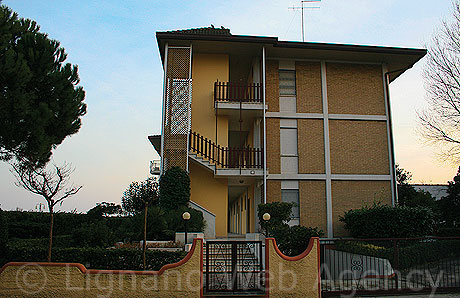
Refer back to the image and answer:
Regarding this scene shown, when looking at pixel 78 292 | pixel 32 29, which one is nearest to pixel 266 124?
pixel 32 29

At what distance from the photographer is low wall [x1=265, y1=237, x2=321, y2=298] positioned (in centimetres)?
926

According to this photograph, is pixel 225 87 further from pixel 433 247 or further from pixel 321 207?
pixel 433 247

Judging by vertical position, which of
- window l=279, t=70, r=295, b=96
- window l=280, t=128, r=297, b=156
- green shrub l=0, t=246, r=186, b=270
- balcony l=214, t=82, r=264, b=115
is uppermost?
window l=279, t=70, r=295, b=96

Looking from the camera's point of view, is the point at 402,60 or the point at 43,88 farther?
the point at 402,60

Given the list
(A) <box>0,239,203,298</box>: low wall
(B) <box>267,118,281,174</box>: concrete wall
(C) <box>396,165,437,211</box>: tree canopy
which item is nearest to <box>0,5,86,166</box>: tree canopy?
(A) <box>0,239,203,298</box>: low wall

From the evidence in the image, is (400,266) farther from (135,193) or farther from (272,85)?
(135,193)

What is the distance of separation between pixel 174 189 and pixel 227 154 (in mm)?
2900

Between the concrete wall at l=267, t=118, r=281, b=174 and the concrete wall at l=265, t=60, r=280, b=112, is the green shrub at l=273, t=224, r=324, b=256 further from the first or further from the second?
the concrete wall at l=265, t=60, r=280, b=112

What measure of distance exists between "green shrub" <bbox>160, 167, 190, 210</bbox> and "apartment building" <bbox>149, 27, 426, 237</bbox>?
29.0 inches

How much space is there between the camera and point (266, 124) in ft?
61.5

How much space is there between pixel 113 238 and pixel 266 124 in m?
8.97

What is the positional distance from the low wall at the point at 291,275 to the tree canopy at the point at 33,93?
7.35 metres

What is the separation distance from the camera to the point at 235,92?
729 inches

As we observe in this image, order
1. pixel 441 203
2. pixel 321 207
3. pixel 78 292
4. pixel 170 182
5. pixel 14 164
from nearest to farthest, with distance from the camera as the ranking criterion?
1. pixel 78 292
2. pixel 14 164
3. pixel 170 182
4. pixel 321 207
5. pixel 441 203
